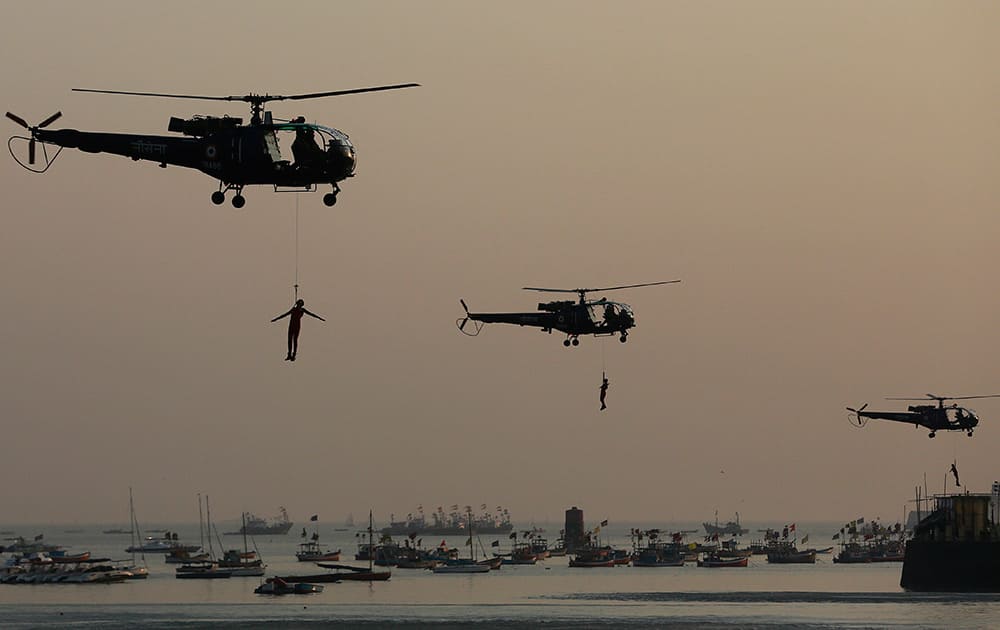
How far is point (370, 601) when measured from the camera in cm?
18250

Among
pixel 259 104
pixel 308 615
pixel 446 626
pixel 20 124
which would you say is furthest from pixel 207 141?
pixel 308 615

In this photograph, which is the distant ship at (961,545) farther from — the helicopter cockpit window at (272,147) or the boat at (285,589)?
the helicopter cockpit window at (272,147)

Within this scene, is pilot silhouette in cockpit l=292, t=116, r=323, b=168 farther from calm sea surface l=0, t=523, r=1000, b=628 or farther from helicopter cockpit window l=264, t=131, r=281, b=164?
calm sea surface l=0, t=523, r=1000, b=628

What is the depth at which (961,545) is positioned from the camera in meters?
156

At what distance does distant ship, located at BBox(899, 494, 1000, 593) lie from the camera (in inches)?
6033

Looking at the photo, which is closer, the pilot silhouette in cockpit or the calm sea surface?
the pilot silhouette in cockpit

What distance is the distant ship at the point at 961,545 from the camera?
6033 inches

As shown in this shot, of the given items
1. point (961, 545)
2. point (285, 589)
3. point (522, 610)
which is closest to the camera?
point (961, 545)

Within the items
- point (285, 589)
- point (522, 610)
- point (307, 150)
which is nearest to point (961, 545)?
point (522, 610)

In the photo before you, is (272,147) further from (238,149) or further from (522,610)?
(522,610)

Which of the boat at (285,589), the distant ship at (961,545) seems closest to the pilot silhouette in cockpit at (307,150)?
the distant ship at (961,545)

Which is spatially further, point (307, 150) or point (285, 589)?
point (285, 589)

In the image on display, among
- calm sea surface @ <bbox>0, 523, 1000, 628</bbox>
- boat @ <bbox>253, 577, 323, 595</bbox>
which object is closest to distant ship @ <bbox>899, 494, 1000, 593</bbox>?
calm sea surface @ <bbox>0, 523, 1000, 628</bbox>

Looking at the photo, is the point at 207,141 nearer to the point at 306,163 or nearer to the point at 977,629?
the point at 306,163
